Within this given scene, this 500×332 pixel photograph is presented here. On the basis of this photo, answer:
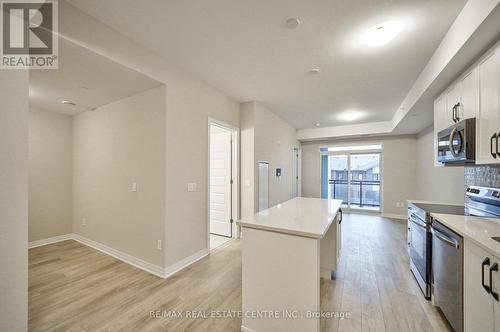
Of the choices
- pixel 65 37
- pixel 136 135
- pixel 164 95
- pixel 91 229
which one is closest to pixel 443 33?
pixel 164 95

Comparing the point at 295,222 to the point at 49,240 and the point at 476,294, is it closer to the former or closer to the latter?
the point at 476,294

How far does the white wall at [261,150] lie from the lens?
13.1ft

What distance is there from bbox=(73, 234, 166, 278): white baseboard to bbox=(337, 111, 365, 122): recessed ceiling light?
513 centimetres

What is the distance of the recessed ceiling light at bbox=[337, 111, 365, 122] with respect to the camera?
4.98 m

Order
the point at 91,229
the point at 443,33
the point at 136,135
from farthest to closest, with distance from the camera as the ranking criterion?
the point at 91,229 < the point at 136,135 < the point at 443,33

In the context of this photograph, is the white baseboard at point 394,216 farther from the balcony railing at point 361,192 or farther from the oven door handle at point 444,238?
the oven door handle at point 444,238

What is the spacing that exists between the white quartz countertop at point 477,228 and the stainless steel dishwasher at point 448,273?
6 centimetres

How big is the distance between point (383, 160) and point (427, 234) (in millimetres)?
4979

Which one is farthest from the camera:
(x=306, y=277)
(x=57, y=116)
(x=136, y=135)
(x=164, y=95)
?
(x=57, y=116)

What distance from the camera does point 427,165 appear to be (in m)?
4.95

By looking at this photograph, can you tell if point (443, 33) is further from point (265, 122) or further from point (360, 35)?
point (265, 122)

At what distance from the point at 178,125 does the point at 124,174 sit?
1.18 meters

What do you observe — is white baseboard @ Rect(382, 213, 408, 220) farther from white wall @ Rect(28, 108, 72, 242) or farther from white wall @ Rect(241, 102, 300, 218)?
white wall @ Rect(28, 108, 72, 242)

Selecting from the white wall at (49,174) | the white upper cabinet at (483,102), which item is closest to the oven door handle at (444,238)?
the white upper cabinet at (483,102)
